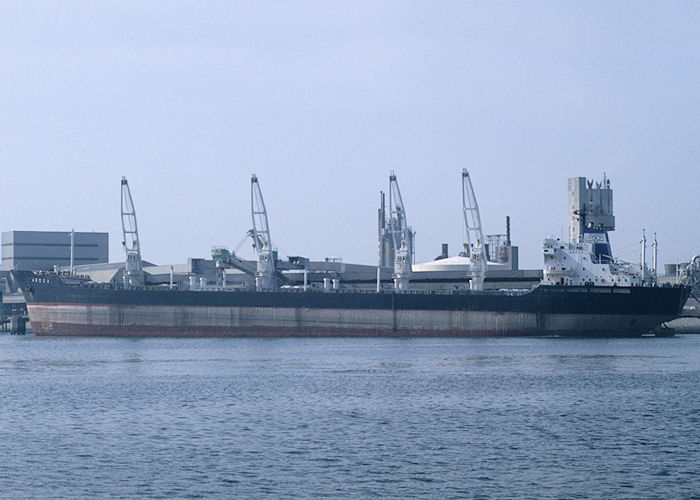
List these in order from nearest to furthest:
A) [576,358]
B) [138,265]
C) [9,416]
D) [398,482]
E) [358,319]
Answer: [398,482] < [9,416] < [576,358] < [358,319] < [138,265]

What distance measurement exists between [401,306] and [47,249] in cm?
9309

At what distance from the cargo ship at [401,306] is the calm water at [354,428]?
19.5 m

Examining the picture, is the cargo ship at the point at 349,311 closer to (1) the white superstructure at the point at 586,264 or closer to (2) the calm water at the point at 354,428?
(1) the white superstructure at the point at 586,264

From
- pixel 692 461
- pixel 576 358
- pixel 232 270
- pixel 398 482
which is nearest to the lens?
pixel 398 482

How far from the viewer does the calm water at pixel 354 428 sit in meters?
23.4

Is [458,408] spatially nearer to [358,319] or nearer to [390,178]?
[358,319]

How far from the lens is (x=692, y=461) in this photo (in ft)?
82.9

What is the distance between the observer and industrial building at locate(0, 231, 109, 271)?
156375 millimetres

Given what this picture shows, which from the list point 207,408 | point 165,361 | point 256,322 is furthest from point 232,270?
point 207,408

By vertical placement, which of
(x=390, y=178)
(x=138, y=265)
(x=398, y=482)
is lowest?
(x=398, y=482)

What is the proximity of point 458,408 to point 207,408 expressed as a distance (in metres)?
9.06

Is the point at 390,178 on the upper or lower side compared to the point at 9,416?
upper

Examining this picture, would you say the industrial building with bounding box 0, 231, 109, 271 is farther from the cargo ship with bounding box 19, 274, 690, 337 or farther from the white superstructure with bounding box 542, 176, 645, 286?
the white superstructure with bounding box 542, 176, 645, 286

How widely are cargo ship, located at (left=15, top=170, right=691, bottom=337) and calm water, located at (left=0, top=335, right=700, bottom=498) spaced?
1945 cm
